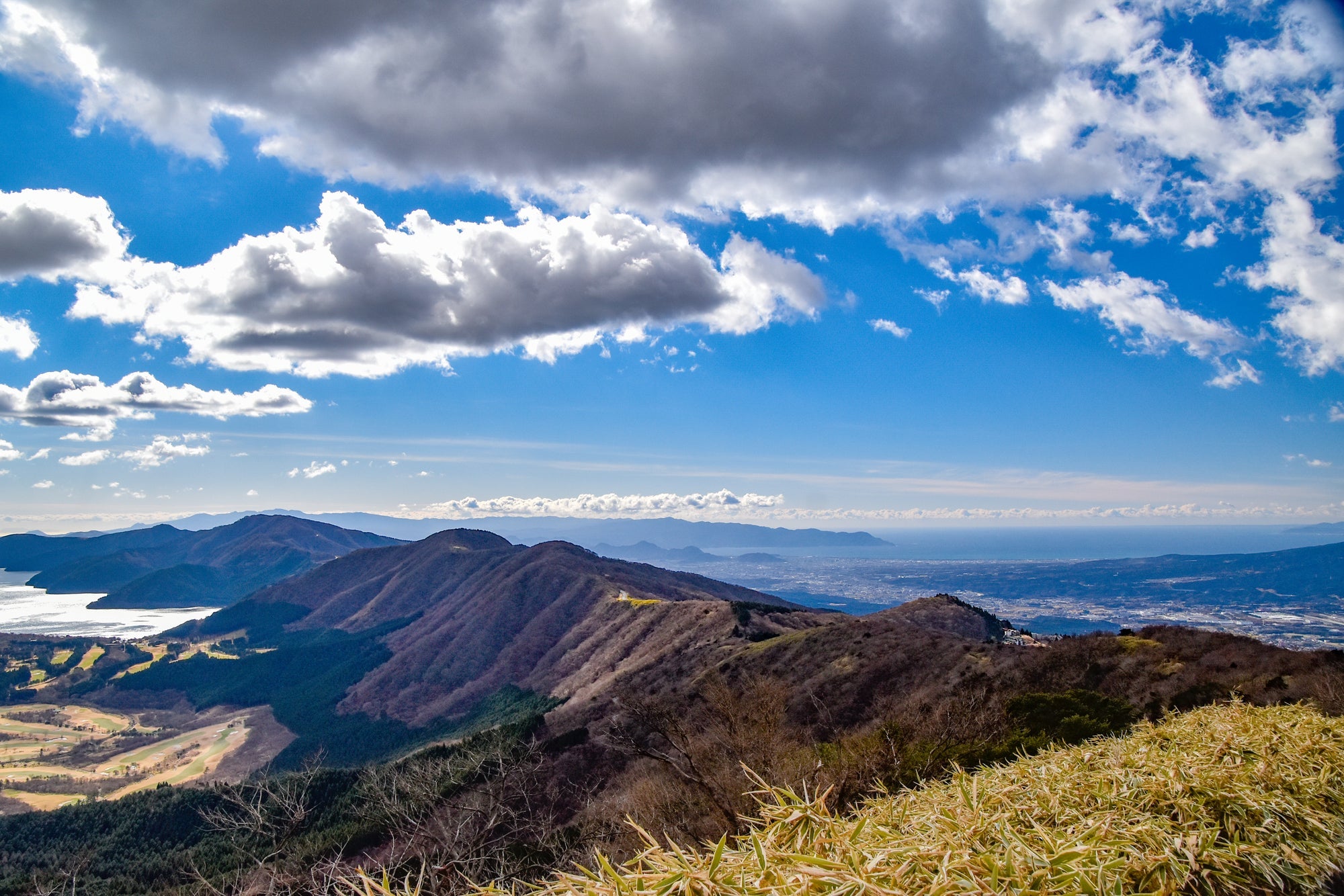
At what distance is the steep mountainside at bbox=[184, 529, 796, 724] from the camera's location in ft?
316

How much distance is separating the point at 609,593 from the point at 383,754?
48343 mm

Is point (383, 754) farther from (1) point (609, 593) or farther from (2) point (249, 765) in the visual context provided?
(1) point (609, 593)

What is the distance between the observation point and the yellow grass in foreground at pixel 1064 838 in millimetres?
2717

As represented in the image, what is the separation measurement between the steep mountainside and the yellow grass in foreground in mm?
70722

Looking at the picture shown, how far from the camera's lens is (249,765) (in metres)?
98.4

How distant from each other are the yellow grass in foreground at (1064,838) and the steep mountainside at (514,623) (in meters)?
70.7

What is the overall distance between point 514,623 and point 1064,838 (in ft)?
447

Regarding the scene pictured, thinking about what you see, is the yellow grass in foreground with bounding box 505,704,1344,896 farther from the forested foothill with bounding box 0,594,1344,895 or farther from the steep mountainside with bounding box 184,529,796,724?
the steep mountainside with bounding box 184,529,796,724

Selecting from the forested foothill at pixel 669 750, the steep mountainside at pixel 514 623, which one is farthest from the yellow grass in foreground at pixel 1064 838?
the steep mountainside at pixel 514 623

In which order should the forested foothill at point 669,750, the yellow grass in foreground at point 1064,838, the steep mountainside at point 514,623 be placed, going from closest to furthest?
the yellow grass in foreground at point 1064,838 → the forested foothill at point 669,750 → the steep mountainside at point 514,623

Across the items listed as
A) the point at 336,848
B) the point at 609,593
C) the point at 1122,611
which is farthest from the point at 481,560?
the point at 1122,611

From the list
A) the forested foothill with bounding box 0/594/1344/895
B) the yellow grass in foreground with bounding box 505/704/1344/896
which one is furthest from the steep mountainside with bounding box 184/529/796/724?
the yellow grass in foreground with bounding box 505/704/1344/896

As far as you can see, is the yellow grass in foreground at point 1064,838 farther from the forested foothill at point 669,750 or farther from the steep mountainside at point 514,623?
the steep mountainside at point 514,623

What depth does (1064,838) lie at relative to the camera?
10.8ft
